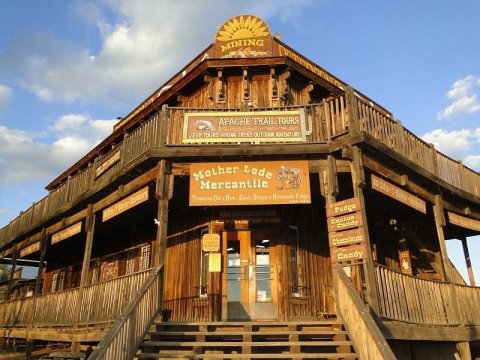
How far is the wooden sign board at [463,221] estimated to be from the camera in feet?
45.6

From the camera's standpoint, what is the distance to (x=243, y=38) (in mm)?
14984

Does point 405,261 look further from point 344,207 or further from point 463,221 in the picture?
point 344,207

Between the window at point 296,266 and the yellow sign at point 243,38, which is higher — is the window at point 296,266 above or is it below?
below

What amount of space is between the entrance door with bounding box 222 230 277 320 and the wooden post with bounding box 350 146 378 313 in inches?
130

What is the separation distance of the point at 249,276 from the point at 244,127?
13.7 feet

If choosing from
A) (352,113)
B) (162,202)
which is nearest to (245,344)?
(162,202)

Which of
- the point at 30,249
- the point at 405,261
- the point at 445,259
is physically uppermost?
the point at 30,249

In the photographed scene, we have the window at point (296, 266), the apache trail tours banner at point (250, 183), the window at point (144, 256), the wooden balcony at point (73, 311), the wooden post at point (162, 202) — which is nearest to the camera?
the wooden post at point (162, 202)

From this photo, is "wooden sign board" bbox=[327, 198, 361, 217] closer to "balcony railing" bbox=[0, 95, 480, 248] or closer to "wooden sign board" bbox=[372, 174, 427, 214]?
"wooden sign board" bbox=[372, 174, 427, 214]

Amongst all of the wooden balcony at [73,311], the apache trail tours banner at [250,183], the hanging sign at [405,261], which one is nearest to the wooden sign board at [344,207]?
the apache trail tours banner at [250,183]

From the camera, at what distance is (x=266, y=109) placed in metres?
11.0

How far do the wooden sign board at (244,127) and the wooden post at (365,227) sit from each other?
4.53 ft

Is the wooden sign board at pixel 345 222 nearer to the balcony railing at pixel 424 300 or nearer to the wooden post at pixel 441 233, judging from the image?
the balcony railing at pixel 424 300

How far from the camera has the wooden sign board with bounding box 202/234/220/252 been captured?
37.7 feet
